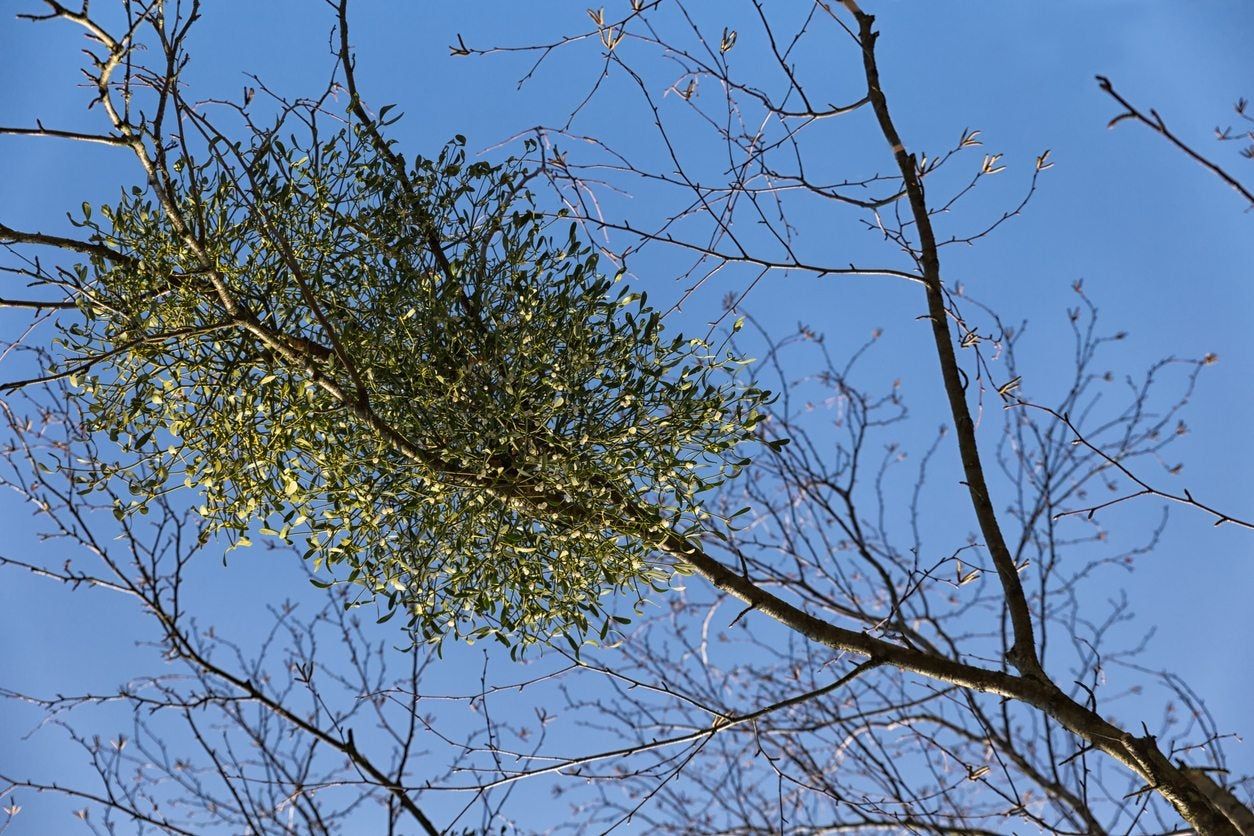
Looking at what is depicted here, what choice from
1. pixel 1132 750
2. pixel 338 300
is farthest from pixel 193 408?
pixel 1132 750

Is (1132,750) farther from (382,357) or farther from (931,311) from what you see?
(382,357)

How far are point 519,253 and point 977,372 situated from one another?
0.69 meters

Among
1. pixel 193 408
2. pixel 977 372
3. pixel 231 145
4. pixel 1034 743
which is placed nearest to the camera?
pixel 231 145

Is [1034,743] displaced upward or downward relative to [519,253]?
upward

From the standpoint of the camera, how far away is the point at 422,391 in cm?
120

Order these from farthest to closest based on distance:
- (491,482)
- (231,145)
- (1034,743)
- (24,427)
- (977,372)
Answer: (1034,743) → (24,427) → (977,372) → (491,482) → (231,145)

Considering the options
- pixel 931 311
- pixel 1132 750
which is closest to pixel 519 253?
pixel 931 311

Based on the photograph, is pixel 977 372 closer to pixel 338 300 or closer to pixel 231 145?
pixel 338 300

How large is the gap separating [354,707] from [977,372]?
1.75 metres

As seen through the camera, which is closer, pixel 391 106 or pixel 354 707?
pixel 391 106

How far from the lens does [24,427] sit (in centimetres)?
229

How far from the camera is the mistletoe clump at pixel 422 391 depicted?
1179 millimetres

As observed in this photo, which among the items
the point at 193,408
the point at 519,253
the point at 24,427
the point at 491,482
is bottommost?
the point at 491,482

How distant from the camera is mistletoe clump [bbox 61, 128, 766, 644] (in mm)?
1179
